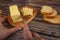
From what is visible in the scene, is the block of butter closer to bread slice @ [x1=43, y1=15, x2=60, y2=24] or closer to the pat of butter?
the pat of butter

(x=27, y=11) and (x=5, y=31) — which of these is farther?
A: (x=27, y=11)

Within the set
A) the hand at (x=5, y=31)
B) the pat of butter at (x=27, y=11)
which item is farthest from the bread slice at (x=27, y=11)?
the hand at (x=5, y=31)

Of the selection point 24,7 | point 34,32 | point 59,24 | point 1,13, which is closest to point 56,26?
point 59,24

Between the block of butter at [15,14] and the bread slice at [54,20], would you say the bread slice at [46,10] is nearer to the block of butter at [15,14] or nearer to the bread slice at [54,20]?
the bread slice at [54,20]

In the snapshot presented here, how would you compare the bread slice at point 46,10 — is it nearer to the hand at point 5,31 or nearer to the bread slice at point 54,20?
the bread slice at point 54,20

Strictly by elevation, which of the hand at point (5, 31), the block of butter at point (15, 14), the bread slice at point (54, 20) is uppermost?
the block of butter at point (15, 14)

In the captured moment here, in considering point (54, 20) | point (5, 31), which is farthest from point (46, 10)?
point (5, 31)

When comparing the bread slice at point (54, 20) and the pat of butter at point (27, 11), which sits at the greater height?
the pat of butter at point (27, 11)

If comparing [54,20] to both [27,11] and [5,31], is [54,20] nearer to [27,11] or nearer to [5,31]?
[27,11]

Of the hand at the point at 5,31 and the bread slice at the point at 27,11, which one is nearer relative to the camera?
the hand at the point at 5,31
